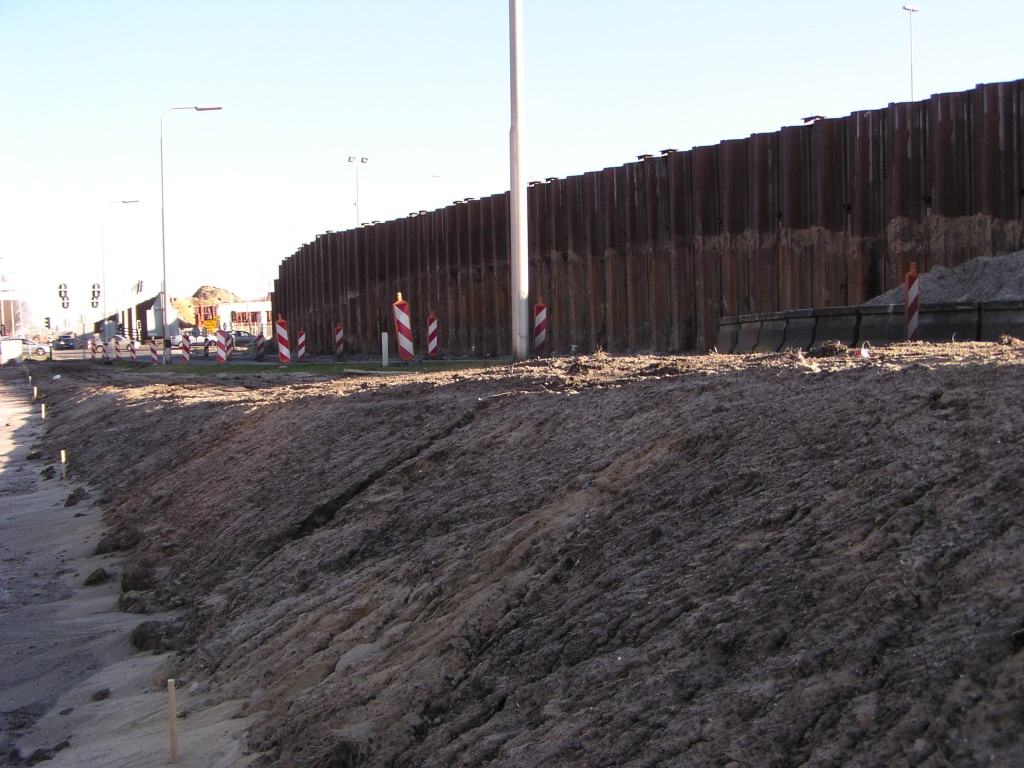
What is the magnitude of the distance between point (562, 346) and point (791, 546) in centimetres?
1969

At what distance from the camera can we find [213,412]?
13.2 meters

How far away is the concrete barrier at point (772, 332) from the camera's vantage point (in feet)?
35.7

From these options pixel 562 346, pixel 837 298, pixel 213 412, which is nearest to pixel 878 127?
pixel 837 298

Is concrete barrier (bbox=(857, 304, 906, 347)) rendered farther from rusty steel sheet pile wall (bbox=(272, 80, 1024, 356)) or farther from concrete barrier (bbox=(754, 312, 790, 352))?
rusty steel sheet pile wall (bbox=(272, 80, 1024, 356))

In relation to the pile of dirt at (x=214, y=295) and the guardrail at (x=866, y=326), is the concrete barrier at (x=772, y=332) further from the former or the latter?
the pile of dirt at (x=214, y=295)

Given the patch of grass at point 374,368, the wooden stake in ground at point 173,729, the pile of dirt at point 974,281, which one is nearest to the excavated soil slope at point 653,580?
the wooden stake in ground at point 173,729

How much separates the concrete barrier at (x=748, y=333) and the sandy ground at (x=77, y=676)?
7.35 metres

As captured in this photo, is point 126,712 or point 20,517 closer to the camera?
point 126,712

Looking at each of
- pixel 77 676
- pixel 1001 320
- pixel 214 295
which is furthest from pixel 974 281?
pixel 214 295

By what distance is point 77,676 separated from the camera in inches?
245

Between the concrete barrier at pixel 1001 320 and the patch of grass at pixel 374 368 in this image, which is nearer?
the concrete barrier at pixel 1001 320

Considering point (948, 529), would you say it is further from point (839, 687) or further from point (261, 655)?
point (261, 655)

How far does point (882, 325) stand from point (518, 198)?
20.3ft

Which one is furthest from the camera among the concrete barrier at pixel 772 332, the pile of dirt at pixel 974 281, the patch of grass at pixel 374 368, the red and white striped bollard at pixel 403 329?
the red and white striped bollard at pixel 403 329
